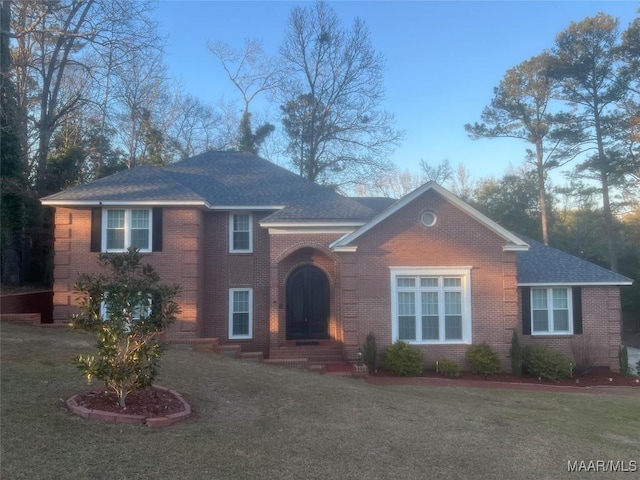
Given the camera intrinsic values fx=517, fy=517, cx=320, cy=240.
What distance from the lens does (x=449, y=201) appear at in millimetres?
16000

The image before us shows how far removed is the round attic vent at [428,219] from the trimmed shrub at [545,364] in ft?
16.1

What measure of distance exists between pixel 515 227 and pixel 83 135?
99.1ft

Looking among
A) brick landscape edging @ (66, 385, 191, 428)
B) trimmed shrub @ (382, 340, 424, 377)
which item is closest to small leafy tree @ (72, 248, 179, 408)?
brick landscape edging @ (66, 385, 191, 428)

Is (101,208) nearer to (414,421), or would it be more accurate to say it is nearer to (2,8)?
(2,8)

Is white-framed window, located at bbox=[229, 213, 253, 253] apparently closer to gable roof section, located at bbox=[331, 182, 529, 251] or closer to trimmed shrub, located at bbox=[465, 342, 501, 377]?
gable roof section, located at bbox=[331, 182, 529, 251]

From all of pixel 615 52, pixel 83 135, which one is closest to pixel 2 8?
pixel 83 135

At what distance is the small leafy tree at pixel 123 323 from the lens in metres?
7.29

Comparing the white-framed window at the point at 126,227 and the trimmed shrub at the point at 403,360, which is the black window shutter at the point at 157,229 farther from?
the trimmed shrub at the point at 403,360

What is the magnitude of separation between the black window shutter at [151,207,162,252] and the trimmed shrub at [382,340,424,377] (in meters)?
7.98

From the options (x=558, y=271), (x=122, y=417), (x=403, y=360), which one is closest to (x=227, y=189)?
(x=403, y=360)

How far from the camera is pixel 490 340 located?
619 inches

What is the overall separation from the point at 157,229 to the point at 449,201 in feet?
30.7

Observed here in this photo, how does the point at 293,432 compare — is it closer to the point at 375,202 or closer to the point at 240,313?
the point at 240,313

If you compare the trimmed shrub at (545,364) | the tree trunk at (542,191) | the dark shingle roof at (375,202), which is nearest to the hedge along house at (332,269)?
the trimmed shrub at (545,364)
